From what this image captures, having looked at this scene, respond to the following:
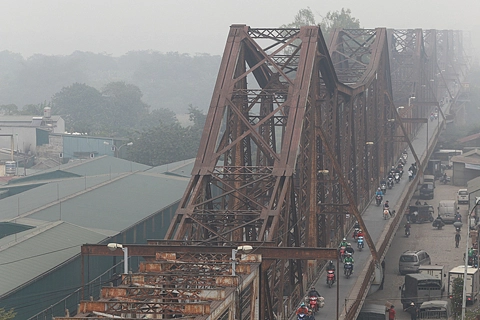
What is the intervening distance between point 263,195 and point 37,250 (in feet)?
38.8

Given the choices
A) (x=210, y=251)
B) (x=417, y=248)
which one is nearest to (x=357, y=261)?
(x=417, y=248)

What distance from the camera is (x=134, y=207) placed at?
224ft

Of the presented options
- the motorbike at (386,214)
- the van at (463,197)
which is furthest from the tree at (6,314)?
the van at (463,197)

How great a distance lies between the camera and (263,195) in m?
49.4

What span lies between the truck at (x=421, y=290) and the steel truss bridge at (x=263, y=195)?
8.29 feet

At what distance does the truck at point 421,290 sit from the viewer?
194 ft

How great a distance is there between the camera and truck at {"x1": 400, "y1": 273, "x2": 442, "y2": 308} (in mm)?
59125

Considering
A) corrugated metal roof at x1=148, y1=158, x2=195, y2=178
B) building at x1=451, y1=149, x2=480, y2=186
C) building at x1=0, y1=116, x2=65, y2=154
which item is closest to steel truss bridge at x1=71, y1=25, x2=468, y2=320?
corrugated metal roof at x1=148, y1=158, x2=195, y2=178

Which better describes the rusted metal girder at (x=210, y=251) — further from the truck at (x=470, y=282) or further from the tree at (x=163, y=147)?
the tree at (x=163, y=147)

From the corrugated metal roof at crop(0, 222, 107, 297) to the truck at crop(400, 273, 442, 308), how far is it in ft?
54.7

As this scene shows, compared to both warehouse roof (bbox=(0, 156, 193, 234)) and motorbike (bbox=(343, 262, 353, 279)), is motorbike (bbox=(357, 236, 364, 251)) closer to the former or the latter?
motorbike (bbox=(343, 262, 353, 279))

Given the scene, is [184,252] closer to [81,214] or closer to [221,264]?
[221,264]

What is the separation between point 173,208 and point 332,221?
1199 cm

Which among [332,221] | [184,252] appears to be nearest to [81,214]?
[332,221]
